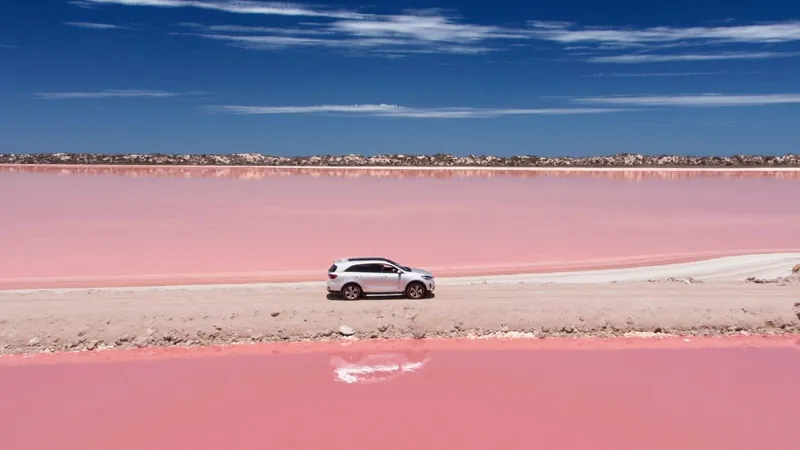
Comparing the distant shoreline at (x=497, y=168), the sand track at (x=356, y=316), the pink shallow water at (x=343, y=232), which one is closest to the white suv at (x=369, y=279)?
the sand track at (x=356, y=316)

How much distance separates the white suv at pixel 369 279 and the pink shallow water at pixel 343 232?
752 cm

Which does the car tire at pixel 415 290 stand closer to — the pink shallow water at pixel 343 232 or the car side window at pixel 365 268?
the car side window at pixel 365 268

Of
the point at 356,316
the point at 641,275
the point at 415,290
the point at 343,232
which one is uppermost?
the point at 415,290

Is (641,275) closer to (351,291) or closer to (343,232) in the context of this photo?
(351,291)

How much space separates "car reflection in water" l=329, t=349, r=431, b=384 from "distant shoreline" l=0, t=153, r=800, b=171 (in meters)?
165

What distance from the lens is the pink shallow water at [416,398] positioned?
13.0 metres

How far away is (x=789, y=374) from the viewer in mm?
16578

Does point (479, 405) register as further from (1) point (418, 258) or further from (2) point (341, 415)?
(1) point (418, 258)

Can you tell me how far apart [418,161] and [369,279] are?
169493mm

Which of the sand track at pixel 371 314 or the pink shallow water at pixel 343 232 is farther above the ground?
the sand track at pixel 371 314

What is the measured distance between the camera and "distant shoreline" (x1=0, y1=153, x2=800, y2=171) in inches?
7318

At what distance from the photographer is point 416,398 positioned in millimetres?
14812

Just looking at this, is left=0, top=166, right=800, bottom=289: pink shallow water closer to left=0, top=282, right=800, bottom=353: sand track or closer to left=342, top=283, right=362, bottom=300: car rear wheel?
left=0, top=282, right=800, bottom=353: sand track

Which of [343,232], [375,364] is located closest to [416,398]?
[375,364]
